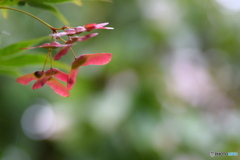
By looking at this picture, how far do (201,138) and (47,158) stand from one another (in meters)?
0.81

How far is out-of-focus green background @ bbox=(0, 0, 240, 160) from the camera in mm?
1657

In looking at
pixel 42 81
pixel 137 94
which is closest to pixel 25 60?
pixel 42 81

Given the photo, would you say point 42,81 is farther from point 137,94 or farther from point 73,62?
point 137,94

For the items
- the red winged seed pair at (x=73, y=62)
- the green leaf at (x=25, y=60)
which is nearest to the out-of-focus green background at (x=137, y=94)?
the green leaf at (x=25, y=60)

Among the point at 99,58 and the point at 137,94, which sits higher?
the point at 137,94

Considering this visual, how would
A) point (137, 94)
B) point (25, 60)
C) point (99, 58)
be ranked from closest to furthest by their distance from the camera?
point (99, 58) → point (25, 60) → point (137, 94)

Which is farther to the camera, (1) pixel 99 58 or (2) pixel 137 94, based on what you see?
(2) pixel 137 94

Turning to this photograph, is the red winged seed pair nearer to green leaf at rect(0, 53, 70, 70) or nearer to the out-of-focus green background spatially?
green leaf at rect(0, 53, 70, 70)

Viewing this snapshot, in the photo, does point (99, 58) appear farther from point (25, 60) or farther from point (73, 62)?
point (25, 60)

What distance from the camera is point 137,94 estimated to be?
1739 millimetres

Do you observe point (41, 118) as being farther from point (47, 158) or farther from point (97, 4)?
point (97, 4)

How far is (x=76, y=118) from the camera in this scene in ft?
5.65

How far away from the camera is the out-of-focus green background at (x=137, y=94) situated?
1.66 metres

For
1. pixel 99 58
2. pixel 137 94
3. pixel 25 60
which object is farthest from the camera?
pixel 137 94
